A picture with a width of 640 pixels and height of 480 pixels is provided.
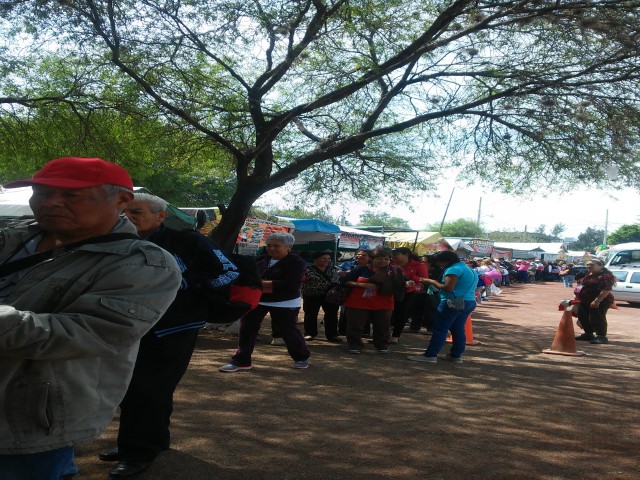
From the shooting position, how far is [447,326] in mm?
8492

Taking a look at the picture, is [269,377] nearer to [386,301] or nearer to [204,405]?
[204,405]

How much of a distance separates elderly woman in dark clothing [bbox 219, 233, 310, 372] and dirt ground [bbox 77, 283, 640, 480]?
0.69 ft

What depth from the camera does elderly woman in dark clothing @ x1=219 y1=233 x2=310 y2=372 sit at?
23.3 ft

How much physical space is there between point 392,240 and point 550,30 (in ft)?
52.8

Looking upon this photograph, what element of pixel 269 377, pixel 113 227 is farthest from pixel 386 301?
pixel 113 227

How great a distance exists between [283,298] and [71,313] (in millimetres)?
5526

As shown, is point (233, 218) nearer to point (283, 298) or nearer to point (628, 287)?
point (283, 298)

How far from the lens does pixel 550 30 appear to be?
9.24m

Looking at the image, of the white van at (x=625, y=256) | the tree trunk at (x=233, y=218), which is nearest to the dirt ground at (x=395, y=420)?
the tree trunk at (x=233, y=218)

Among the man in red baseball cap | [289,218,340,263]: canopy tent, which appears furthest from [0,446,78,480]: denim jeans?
[289,218,340,263]: canopy tent

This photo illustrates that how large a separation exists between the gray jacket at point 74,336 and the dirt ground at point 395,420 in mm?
2166

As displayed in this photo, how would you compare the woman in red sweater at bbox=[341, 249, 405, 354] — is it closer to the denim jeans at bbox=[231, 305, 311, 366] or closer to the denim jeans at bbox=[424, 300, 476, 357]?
the denim jeans at bbox=[424, 300, 476, 357]

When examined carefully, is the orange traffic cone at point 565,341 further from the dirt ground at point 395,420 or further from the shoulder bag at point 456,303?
the shoulder bag at point 456,303

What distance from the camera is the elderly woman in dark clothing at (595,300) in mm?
11859
